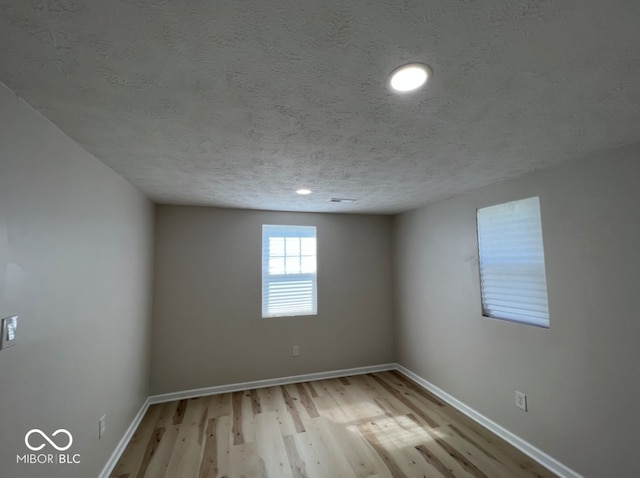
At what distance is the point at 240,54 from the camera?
95 cm

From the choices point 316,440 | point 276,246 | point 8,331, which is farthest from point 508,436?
point 8,331

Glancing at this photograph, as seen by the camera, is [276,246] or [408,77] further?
[276,246]

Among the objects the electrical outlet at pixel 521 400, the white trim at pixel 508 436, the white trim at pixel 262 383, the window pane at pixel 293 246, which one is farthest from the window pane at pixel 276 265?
the electrical outlet at pixel 521 400

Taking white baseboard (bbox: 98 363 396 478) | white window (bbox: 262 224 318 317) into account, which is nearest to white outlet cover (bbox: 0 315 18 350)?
white baseboard (bbox: 98 363 396 478)

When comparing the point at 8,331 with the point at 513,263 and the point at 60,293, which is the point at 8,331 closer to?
the point at 60,293

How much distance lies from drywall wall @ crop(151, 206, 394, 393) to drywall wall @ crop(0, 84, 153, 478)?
88cm

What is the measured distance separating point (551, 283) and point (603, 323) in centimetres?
39


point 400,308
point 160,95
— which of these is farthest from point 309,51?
point 400,308

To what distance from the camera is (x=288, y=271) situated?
387cm

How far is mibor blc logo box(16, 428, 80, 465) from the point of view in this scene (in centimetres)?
129

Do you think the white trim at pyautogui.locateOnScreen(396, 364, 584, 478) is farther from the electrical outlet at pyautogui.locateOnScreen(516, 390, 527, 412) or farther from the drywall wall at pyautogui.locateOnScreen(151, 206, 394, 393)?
the drywall wall at pyautogui.locateOnScreen(151, 206, 394, 393)

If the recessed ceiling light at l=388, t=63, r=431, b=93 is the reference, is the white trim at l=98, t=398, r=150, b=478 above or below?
below

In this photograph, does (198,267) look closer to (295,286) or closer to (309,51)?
(295,286)

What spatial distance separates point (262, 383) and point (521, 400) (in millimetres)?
2765
